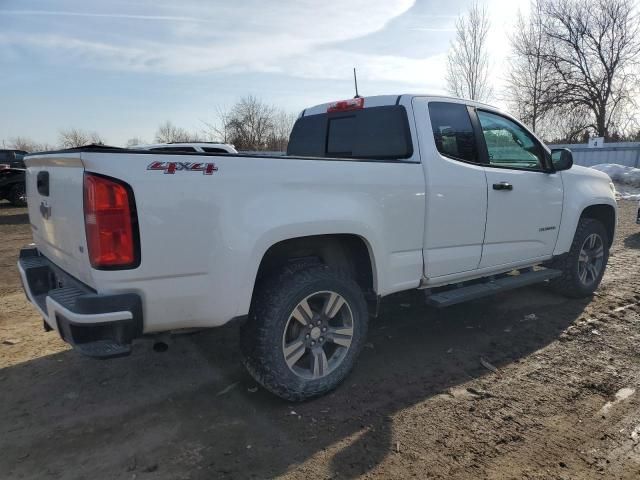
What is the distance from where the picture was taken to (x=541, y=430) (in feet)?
9.20

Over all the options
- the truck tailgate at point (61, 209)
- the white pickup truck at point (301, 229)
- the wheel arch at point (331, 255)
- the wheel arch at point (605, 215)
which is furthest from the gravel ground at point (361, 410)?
the wheel arch at point (605, 215)

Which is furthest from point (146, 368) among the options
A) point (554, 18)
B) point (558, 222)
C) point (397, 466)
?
point (554, 18)

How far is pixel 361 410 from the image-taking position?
119 inches

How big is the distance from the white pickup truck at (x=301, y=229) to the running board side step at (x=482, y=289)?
0.07 feet

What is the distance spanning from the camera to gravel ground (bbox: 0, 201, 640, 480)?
2504mm

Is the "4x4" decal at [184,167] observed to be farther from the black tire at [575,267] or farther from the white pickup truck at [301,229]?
the black tire at [575,267]

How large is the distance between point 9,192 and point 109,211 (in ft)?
50.6

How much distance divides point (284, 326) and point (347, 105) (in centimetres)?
220

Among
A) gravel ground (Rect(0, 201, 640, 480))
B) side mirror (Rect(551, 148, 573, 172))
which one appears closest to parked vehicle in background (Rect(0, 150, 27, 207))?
gravel ground (Rect(0, 201, 640, 480))

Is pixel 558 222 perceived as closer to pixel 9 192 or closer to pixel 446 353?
pixel 446 353

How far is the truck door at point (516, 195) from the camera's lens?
4098mm

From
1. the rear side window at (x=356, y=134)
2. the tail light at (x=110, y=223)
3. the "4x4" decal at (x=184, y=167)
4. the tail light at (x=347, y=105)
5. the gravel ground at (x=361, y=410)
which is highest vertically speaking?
the tail light at (x=347, y=105)

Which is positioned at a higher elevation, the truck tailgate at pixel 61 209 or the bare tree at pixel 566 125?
the bare tree at pixel 566 125

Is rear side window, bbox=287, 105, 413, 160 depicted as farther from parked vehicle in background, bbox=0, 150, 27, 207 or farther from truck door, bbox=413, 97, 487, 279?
parked vehicle in background, bbox=0, 150, 27, 207
